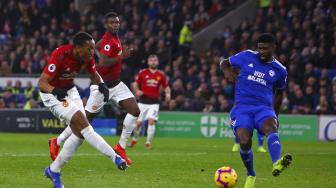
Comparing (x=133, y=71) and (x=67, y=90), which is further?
(x=133, y=71)

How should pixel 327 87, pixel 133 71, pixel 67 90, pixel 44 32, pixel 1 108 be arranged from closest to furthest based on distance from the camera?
1. pixel 67 90
2. pixel 327 87
3. pixel 1 108
4. pixel 133 71
5. pixel 44 32

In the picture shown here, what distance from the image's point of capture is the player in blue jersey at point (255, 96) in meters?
11.9

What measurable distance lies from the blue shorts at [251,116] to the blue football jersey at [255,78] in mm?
95

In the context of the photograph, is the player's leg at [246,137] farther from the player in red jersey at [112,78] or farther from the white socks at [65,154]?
the player in red jersey at [112,78]

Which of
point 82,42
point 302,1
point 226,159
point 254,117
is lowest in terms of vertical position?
point 226,159

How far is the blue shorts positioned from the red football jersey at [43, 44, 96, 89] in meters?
2.46

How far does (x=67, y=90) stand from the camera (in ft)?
41.9

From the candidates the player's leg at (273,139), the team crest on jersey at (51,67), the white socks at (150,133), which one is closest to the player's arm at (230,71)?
the player's leg at (273,139)

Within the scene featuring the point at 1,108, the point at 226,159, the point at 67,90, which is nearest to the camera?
the point at 67,90

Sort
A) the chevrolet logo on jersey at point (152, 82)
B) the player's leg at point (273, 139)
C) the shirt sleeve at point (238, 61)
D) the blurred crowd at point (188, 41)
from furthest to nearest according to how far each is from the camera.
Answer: the blurred crowd at point (188, 41)
the chevrolet logo on jersey at point (152, 82)
the shirt sleeve at point (238, 61)
the player's leg at point (273, 139)

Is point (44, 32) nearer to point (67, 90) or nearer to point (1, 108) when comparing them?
point (1, 108)

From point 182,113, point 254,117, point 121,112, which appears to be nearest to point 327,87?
point 182,113

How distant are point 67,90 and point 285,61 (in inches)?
752

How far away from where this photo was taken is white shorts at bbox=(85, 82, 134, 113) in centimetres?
1655
